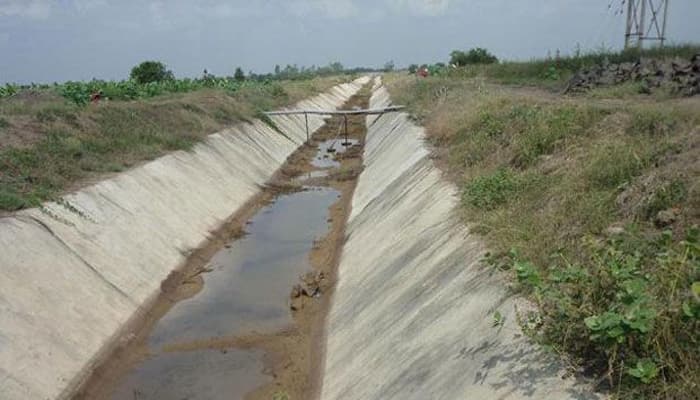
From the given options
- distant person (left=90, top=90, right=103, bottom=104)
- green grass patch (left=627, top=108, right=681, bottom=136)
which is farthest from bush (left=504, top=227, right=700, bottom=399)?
distant person (left=90, top=90, right=103, bottom=104)

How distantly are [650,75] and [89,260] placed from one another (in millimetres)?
17641

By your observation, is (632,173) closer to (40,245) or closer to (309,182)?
(40,245)

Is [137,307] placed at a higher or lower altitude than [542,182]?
lower

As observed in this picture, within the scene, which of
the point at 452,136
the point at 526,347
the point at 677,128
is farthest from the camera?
the point at 452,136

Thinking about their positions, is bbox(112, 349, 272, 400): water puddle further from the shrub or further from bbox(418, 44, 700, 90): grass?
bbox(418, 44, 700, 90): grass

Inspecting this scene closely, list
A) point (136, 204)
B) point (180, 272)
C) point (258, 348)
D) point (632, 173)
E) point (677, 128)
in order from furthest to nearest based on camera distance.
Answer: point (136, 204)
point (180, 272)
point (258, 348)
point (677, 128)
point (632, 173)

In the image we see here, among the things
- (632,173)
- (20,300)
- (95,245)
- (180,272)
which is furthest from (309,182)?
(632,173)

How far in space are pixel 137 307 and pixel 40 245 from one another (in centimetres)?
220

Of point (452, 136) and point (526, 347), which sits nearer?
point (526, 347)

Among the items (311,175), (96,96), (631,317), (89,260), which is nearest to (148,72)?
(96,96)

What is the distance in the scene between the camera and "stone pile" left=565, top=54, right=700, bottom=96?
15620 millimetres

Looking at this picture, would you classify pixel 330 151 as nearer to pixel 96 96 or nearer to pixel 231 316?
pixel 96 96

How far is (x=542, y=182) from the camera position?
29.3 feet

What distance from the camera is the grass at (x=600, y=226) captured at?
3.97 m
